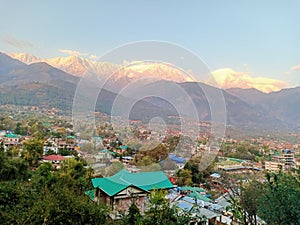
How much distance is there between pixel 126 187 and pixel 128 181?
0.24 m

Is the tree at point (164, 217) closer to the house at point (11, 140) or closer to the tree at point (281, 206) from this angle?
the tree at point (281, 206)

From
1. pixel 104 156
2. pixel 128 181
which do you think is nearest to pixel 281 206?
pixel 128 181

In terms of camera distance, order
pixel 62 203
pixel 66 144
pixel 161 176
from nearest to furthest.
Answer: pixel 62 203
pixel 161 176
pixel 66 144

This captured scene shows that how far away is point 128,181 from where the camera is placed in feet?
11.8

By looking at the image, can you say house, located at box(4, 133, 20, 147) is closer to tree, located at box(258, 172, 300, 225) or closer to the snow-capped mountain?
the snow-capped mountain

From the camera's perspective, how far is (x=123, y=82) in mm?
3406

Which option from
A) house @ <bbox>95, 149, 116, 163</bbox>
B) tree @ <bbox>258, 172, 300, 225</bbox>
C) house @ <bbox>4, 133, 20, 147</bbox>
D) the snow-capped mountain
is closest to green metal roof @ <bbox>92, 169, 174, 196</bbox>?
house @ <bbox>95, 149, 116, 163</bbox>

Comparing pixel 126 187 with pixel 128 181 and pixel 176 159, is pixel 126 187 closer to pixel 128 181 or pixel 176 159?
pixel 128 181

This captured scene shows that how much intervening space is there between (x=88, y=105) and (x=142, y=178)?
4.52ft

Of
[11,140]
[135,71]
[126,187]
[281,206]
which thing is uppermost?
[135,71]

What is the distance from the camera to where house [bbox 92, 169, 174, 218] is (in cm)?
362

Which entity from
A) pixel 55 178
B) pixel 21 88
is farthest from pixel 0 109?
pixel 55 178

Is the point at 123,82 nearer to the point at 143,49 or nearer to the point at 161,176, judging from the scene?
the point at 143,49

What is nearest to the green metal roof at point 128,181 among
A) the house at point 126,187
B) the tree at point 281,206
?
the house at point 126,187
